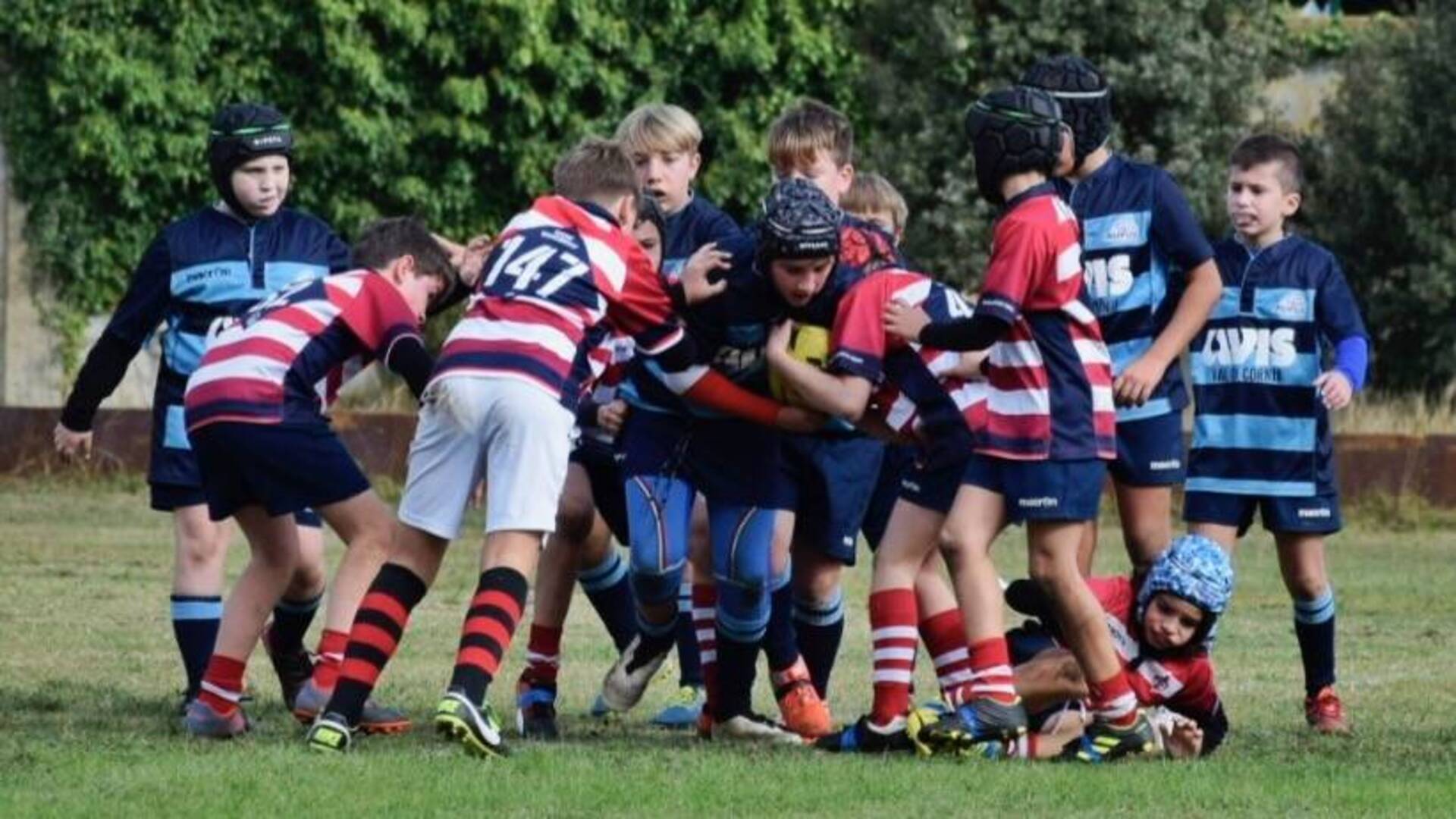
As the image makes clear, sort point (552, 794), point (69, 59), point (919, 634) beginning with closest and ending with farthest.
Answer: point (552, 794), point (919, 634), point (69, 59)

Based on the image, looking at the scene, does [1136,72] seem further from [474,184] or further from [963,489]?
[963,489]

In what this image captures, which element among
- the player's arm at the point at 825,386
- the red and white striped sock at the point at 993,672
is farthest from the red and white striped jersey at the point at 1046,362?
the red and white striped sock at the point at 993,672

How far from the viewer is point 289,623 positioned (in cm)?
888

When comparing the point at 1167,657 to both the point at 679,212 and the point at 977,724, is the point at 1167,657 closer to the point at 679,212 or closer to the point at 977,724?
the point at 977,724

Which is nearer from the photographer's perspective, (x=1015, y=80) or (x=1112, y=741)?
(x=1112, y=741)

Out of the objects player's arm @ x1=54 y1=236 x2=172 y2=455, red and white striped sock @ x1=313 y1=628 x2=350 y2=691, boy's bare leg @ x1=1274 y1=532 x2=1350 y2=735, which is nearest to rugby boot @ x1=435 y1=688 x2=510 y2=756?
red and white striped sock @ x1=313 y1=628 x2=350 y2=691

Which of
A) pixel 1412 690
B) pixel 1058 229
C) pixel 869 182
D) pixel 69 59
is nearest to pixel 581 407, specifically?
pixel 869 182

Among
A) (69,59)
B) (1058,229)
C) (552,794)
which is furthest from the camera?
(69,59)

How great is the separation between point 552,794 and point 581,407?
2.32 m

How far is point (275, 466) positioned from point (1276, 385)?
328 centimetres

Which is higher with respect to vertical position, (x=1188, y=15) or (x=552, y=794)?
(x=1188, y=15)

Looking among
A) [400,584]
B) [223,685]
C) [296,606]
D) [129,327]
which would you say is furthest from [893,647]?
[129,327]

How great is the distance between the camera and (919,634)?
8.33 metres

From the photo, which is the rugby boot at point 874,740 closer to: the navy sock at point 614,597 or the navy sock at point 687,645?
the navy sock at point 687,645
